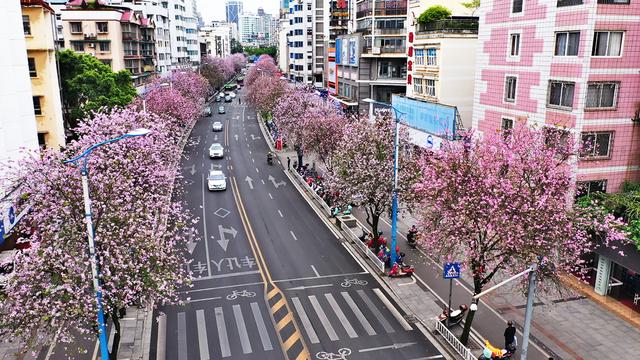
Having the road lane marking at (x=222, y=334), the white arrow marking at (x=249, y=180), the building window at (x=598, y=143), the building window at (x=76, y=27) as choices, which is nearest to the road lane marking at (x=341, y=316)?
the road lane marking at (x=222, y=334)

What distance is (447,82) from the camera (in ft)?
148

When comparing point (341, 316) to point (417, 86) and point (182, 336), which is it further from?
point (417, 86)

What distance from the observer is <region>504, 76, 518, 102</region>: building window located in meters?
32.9

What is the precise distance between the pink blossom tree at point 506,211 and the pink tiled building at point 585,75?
6768 millimetres

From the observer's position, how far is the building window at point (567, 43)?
90.6ft

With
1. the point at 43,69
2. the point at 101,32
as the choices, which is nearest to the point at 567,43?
the point at 43,69

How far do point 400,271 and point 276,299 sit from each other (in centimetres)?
753

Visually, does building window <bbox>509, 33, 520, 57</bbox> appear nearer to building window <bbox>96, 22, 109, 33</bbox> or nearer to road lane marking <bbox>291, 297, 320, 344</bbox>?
road lane marking <bbox>291, 297, 320, 344</bbox>

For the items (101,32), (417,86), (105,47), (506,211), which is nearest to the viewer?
(506,211)

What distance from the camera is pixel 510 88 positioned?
1310 inches

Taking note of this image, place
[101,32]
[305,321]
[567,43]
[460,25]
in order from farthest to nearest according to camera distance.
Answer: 1. [101,32]
2. [460,25]
3. [567,43]
4. [305,321]

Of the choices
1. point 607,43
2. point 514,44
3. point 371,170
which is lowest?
point 371,170

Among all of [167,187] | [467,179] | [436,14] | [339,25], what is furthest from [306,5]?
[467,179]

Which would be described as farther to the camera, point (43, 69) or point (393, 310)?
point (43, 69)
